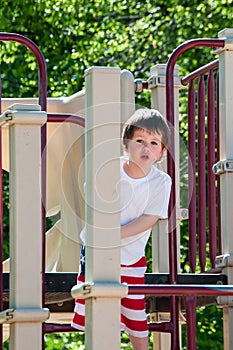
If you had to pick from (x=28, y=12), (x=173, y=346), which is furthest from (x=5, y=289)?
(x=28, y=12)

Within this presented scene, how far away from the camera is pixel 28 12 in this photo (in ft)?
48.0

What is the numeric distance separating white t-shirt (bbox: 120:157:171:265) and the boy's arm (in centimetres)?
3

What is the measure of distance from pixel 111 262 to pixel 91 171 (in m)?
0.33

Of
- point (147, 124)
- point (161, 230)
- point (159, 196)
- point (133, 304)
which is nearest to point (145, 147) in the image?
point (147, 124)

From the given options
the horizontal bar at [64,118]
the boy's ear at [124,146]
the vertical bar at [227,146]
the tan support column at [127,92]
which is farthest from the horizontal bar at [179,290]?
the tan support column at [127,92]

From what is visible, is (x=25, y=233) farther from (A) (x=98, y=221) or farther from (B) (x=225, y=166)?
(B) (x=225, y=166)

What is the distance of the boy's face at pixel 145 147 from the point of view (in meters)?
5.68

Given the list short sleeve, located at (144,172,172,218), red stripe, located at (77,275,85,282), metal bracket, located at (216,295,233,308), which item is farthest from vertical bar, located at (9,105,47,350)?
metal bracket, located at (216,295,233,308)

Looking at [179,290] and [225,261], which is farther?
[225,261]

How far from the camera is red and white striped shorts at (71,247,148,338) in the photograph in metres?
5.66

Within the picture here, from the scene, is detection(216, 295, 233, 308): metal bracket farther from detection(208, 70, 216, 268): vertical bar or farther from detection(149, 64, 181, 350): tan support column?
detection(149, 64, 181, 350): tan support column

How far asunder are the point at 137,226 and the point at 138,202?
5.0 inches

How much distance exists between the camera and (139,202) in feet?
18.6

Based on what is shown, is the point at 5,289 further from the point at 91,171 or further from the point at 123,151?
the point at 91,171
